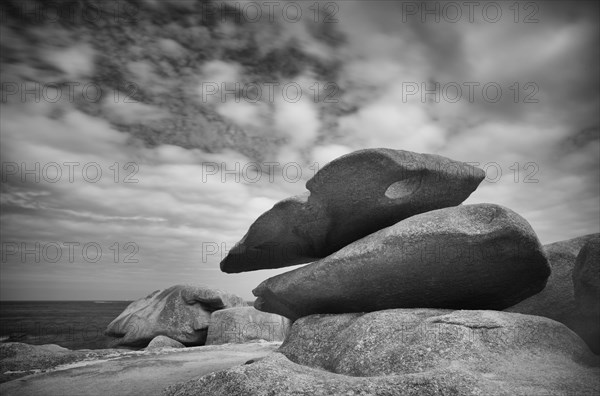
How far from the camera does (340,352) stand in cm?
881

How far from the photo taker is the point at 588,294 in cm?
920

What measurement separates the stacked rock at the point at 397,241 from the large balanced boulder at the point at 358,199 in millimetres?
32

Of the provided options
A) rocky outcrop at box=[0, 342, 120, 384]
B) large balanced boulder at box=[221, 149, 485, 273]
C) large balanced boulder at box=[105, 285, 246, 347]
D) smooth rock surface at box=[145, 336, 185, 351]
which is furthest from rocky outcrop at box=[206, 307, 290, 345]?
large balanced boulder at box=[221, 149, 485, 273]

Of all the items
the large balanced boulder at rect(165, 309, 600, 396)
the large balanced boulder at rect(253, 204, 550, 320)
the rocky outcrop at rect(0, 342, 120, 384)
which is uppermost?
the large balanced boulder at rect(253, 204, 550, 320)

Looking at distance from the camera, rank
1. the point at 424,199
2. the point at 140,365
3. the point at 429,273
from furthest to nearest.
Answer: the point at 140,365 → the point at 424,199 → the point at 429,273

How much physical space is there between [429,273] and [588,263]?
12.1ft

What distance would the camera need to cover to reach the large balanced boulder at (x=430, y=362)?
576cm

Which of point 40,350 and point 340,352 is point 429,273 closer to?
point 340,352

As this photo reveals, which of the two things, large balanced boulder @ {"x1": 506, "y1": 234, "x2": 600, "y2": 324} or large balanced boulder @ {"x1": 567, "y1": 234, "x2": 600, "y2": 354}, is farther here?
large balanced boulder @ {"x1": 506, "y1": 234, "x2": 600, "y2": 324}

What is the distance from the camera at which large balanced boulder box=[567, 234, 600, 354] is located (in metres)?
8.60

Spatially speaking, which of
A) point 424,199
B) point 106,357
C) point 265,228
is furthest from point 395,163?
point 106,357

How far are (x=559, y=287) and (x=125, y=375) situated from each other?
1431 cm

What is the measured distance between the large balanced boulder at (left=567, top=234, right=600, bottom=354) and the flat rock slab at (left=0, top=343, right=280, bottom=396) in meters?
11.3

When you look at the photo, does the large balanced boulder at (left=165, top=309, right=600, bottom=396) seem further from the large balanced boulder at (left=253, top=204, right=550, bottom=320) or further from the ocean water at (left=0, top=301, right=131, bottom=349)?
the ocean water at (left=0, top=301, right=131, bottom=349)
